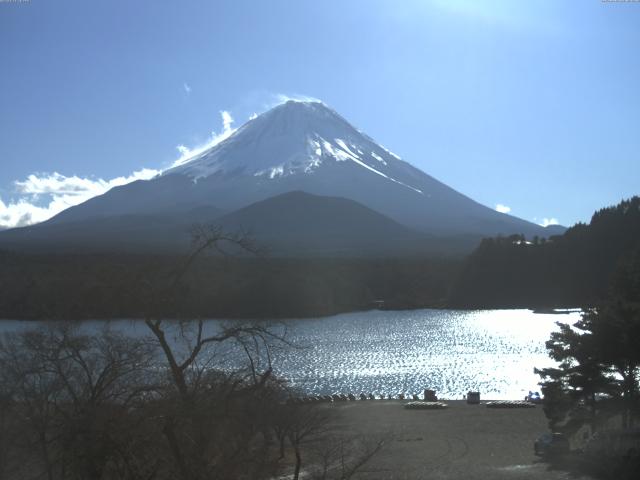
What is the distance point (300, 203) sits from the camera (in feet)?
276

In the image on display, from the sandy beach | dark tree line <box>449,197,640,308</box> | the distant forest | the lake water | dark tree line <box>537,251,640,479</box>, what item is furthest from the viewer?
dark tree line <box>449,197,640,308</box>

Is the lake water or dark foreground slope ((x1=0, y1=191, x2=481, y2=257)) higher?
dark foreground slope ((x1=0, y1=191, x2=481, y2=257))

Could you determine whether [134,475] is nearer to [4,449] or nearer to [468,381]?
[4,449]

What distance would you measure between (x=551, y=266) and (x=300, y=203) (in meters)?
35.4

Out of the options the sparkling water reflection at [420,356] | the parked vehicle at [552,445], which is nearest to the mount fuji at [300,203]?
the sparkling water reflection at [420,356]

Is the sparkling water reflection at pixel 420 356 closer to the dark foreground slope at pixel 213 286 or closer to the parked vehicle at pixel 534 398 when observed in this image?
the parked vehicle at pixel 534 398

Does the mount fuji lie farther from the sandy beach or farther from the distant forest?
the sandy beach

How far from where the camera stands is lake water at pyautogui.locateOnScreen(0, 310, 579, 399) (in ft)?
69.3

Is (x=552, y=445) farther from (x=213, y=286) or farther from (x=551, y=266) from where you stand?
(x=551, y=266)

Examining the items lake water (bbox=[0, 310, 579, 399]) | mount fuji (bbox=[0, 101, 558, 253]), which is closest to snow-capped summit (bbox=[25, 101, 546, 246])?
mount fuji (bbox=[0, 101, 558, 253])

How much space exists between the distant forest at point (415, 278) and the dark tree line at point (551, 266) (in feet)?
0.24

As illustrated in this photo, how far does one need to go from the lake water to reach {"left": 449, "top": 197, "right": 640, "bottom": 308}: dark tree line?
5760 millimetres

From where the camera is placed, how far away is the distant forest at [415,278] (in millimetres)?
39031

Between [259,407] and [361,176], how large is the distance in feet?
309
